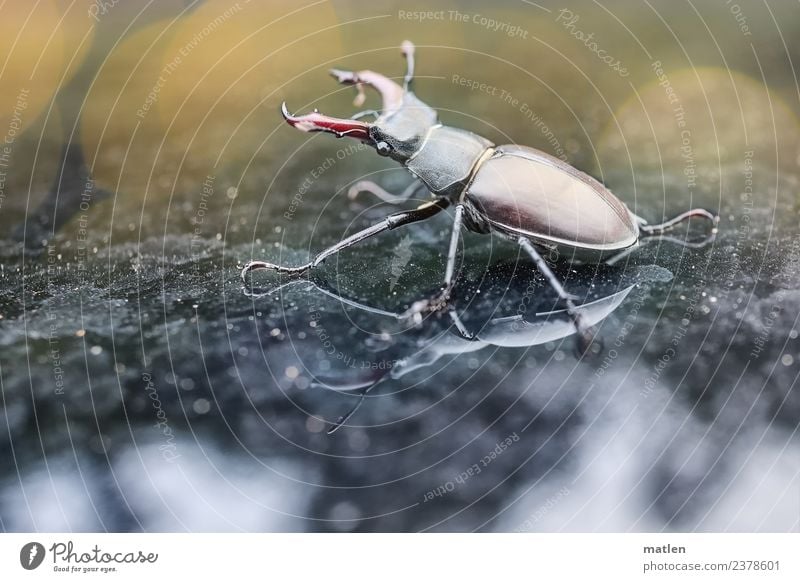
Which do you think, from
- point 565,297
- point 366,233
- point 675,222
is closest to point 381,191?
point 366,233

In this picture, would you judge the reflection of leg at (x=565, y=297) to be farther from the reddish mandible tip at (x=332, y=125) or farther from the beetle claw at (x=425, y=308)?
the reddish mandible tip at (x=332, y=125)

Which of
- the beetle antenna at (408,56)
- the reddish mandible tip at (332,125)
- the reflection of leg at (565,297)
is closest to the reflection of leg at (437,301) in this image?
the reflection of leg at (565,297)

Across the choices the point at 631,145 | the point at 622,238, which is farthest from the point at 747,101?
the point at 622,238

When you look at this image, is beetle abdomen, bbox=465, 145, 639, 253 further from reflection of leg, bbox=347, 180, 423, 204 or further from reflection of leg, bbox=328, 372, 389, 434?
reflection of leg, bbox=328, 372, 389, 434

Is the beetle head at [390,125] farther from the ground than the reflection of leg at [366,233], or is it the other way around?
the beetle head at [390,125]

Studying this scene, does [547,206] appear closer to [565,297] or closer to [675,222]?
[565,297]

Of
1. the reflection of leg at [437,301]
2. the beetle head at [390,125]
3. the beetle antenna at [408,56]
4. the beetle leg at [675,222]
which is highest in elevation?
the beetle antenna at [408,56]
